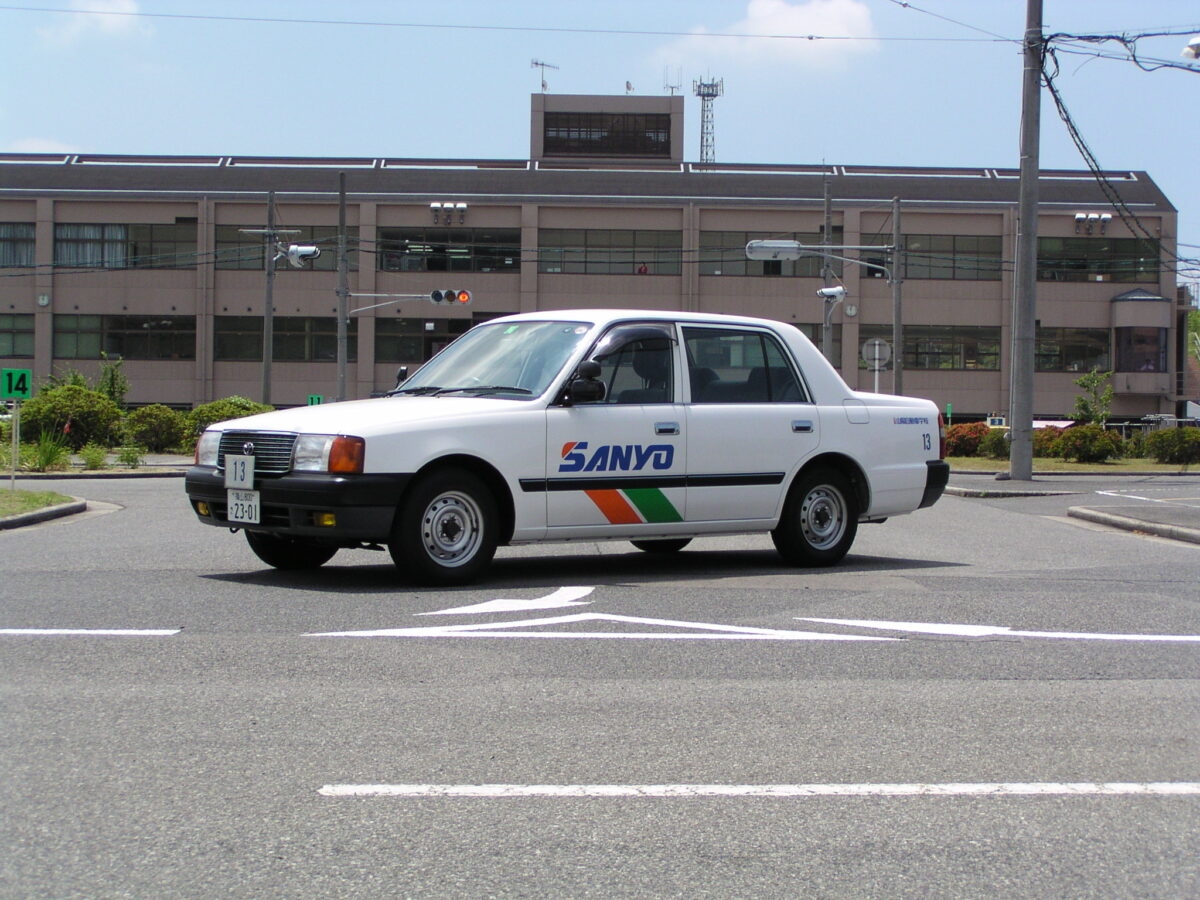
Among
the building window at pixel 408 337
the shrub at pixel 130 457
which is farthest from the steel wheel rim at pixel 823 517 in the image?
the building window at pixel 408 337

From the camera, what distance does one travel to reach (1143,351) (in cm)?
5934

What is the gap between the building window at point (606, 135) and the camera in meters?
76.3

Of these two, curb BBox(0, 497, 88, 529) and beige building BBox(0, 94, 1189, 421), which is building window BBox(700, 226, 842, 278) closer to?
beige building BBox(0, 94, 1189, 421)

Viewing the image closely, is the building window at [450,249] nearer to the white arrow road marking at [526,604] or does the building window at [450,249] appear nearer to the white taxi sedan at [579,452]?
the white taxi sedan at [579,452]

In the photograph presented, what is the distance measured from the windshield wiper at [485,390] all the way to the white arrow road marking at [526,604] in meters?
1.54

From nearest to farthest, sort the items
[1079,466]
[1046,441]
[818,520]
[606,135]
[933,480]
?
[818,520]
[933,480]
[1079,466]
[1046,441]
[606,135]

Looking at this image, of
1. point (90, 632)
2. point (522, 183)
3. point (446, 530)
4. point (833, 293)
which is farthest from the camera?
point (522, 183)

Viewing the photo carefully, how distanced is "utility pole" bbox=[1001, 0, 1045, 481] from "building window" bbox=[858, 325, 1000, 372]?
110 ft

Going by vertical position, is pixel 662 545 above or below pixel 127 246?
below

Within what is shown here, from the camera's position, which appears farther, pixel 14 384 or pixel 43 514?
pixel 14 384

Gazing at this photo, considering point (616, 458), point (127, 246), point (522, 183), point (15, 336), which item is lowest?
point (616, 458)

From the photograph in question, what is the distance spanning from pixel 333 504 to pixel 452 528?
3.02ft

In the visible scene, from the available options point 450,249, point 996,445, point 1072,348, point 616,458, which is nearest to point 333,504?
point 616,458

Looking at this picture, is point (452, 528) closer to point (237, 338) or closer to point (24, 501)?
point (24, 501)
